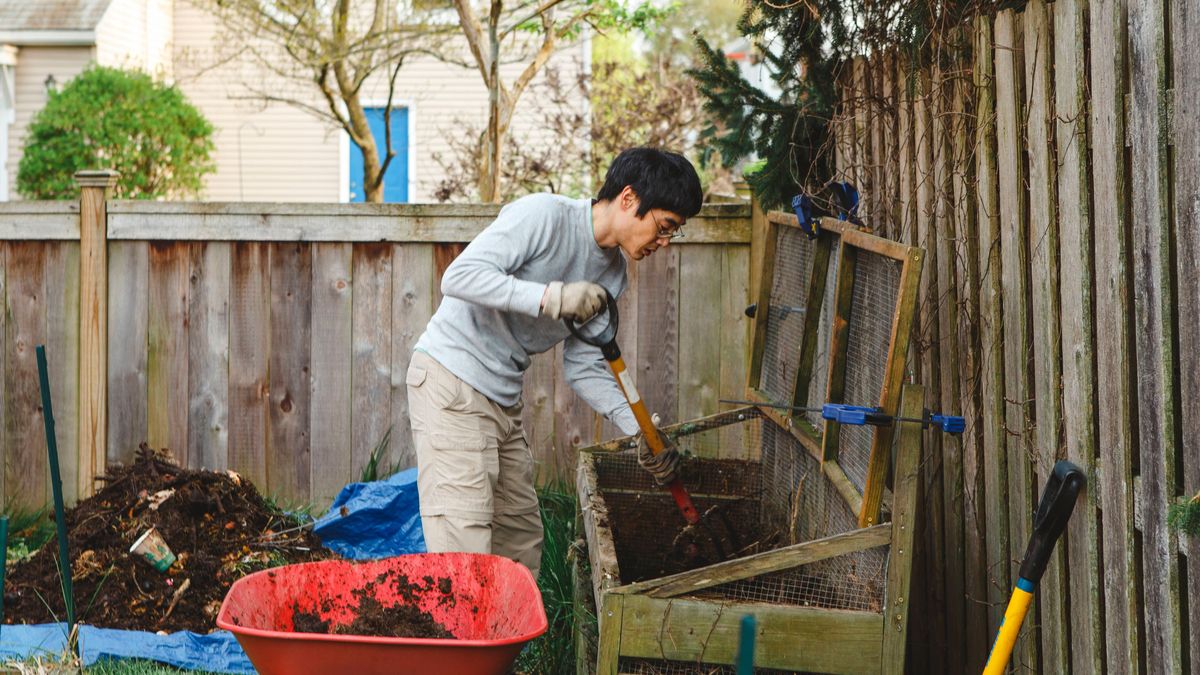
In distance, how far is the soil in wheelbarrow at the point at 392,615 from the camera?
9.41ft

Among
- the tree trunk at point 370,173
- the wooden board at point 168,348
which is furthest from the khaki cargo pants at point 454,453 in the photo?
the tree trunk at point 370,173

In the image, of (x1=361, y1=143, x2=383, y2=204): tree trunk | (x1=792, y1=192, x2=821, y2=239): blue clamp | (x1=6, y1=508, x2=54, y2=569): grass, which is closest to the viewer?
(x1=792, y1=192, x2=821, y2=239): blue clamp

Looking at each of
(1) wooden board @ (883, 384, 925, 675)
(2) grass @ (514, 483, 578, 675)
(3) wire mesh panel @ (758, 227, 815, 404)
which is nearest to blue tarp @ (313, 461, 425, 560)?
(2) grass @ (514, 483, 578, 675)

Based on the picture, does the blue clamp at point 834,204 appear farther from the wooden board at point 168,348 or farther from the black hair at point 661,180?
the wooden board at point 168,348

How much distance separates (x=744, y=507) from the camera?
14.6 feet

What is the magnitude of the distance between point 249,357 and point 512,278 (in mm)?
2625

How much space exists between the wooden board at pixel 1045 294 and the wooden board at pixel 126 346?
416 cm

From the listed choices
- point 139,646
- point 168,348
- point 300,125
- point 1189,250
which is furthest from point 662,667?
point 300,125

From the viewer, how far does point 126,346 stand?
5.60 meters

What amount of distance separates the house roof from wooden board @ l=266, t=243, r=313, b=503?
34.6 ft

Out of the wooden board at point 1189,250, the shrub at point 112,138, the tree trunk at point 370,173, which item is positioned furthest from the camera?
the shrub at point 112,138

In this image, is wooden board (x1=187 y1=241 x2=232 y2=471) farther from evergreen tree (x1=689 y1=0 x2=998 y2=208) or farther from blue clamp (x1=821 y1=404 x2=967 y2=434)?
blue clamp (x1=821 y1=404 x2=967 y2=434)

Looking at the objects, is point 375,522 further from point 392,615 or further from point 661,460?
point 392,615

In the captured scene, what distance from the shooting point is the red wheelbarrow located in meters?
2.34
